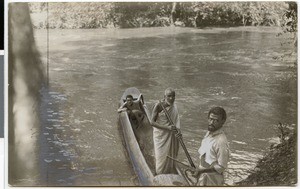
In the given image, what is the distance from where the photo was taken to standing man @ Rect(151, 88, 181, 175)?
13.9 feet

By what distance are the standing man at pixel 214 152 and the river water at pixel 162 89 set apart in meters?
0.04

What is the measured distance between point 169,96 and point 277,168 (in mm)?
760

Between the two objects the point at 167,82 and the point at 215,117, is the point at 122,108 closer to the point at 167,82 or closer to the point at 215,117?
the point at 167,82

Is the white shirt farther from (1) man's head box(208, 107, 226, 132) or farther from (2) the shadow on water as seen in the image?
(2) the shadow on water

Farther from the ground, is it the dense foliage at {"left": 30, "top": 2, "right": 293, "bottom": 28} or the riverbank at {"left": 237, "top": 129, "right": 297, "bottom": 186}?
the dense foliage at {"left": 30, "top": 2, "right": 293, "bottom": 28}

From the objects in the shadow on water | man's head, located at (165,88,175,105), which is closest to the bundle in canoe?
man's head, located at (165,88,175,105)

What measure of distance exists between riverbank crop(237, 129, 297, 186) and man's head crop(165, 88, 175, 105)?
2.04ft

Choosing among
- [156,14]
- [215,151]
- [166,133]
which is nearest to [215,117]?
[215,151]

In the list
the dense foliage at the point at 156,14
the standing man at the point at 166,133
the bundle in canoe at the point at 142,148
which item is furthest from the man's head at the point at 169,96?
the dense foliage at the point at 156,14

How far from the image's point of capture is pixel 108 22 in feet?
14.0

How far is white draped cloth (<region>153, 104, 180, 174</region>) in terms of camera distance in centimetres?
424

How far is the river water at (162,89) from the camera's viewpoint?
167 inches

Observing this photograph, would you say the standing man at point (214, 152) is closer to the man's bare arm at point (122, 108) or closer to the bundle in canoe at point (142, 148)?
the bundle in canoe at point (142, 148)

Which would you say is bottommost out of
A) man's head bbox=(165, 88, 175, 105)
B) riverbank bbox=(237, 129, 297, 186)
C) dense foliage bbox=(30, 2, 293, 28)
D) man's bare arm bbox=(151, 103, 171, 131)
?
riverbank bbox=(237, 129, 297, 186)
